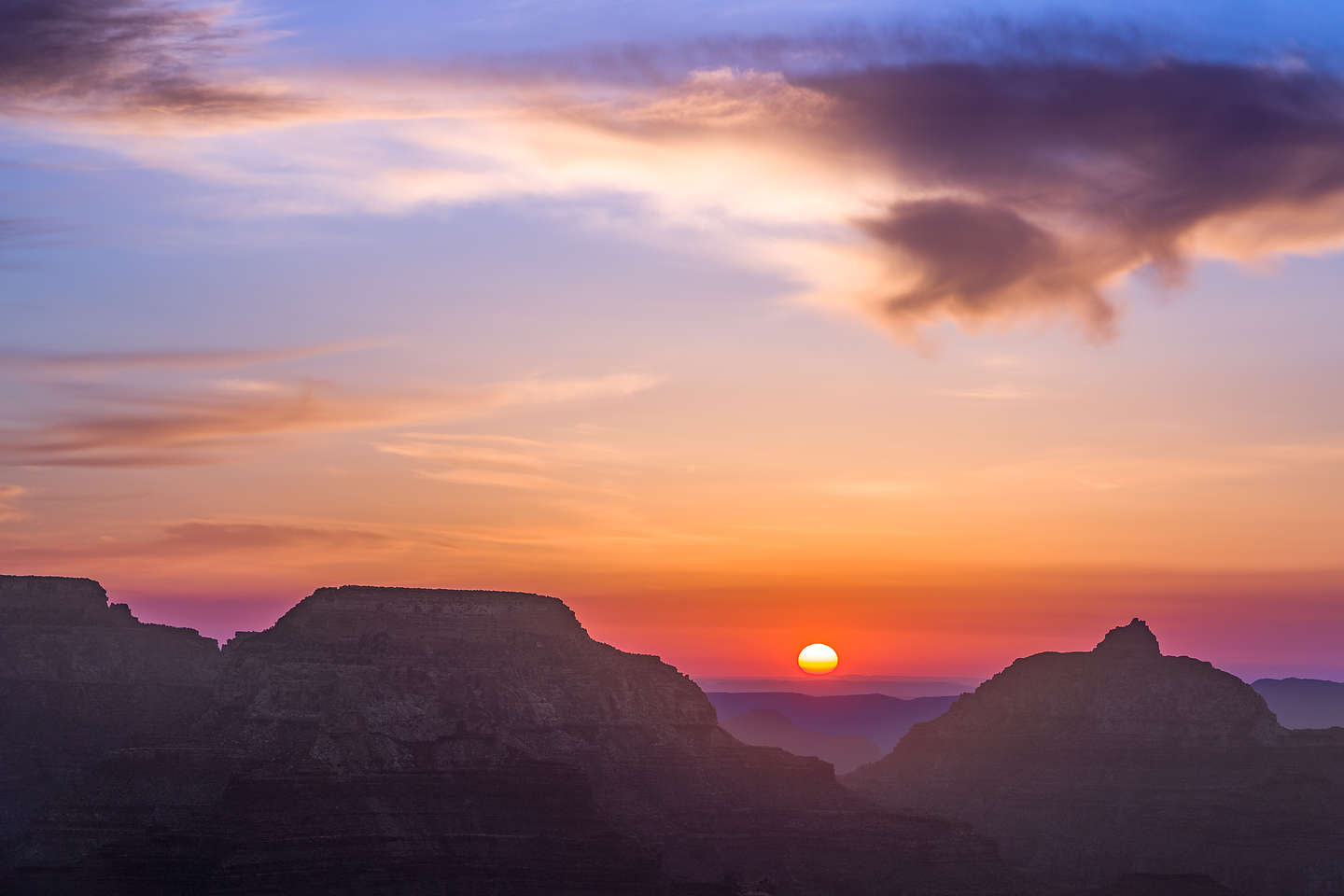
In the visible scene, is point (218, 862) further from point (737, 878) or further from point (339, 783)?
point (737, 878)

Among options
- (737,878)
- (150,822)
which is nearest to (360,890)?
(150,822)

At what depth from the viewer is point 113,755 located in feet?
645

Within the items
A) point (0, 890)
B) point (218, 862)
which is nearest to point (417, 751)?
point (218, 862)

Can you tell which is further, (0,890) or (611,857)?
(611,857)

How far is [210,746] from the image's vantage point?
196 m

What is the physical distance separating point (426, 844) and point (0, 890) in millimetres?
34045

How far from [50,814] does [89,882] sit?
1050 cm

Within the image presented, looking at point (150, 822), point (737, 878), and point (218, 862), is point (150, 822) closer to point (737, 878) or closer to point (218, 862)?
point (218, 862)

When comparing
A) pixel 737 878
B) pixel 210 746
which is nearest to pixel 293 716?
pixel 210 746

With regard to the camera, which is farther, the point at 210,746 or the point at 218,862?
the point at 210,746

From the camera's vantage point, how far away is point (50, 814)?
19238 cm

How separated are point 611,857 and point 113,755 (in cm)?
4371

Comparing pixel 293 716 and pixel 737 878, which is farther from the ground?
pixel 293 716

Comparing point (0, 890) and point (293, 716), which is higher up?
point (293, 716)
